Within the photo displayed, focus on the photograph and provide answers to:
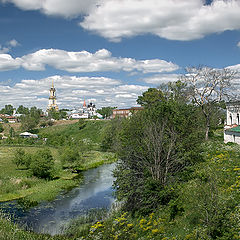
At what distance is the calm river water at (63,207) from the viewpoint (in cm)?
2222

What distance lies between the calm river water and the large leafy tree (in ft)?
17.8

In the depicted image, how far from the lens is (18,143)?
81.5 m

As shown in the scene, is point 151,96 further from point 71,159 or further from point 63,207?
point 63,207

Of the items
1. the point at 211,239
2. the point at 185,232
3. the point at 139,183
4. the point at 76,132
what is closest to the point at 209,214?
the point at 211,239

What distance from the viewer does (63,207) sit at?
27.0 m

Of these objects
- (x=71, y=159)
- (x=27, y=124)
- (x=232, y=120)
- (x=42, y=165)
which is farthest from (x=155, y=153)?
(x=27, y=124)

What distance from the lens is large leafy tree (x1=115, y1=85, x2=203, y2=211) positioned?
20.7 meters

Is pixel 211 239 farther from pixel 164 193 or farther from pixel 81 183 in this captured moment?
pixel 81 183

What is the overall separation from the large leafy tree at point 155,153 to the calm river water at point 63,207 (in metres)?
5.43

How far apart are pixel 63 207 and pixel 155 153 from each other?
11894mm

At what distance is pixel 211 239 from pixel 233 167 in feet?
30.7

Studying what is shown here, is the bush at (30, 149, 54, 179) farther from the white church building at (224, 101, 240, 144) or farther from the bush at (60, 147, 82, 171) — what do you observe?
the white church building at (224, 101, 240, 144)

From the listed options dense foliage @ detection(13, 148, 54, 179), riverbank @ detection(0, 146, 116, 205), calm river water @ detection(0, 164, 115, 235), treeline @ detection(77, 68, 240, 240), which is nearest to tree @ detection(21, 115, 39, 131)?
riverbank @ detection(0, 146, 116, 205)

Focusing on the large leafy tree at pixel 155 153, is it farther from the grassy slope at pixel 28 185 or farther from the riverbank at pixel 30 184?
the grassy slope at pixel 28 185
